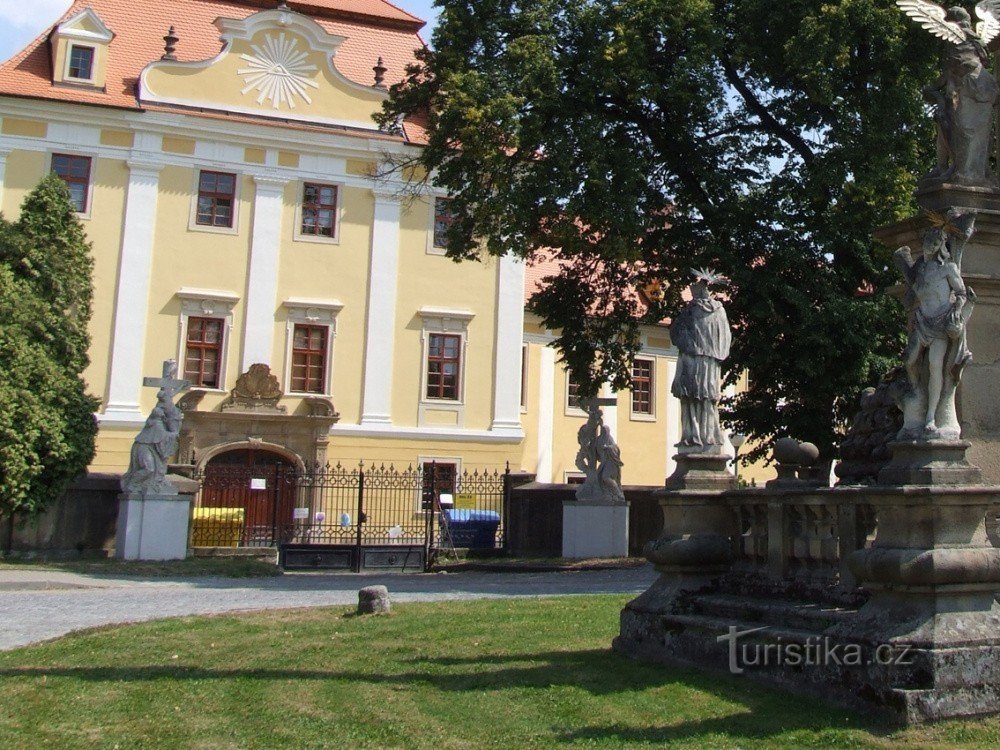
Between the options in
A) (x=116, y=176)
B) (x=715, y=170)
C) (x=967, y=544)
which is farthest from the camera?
(x=116, y=176)

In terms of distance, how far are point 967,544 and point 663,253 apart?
14212mm

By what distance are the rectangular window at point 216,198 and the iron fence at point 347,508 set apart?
6682 mm

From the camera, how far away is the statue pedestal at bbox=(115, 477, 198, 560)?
68.3ft

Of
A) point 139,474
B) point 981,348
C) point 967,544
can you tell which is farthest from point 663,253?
point 967,544

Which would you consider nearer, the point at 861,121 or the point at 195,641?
the point at 195,641

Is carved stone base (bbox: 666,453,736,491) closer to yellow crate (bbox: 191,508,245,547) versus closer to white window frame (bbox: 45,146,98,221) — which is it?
yellow crate (bbox: 191,508,245,547)

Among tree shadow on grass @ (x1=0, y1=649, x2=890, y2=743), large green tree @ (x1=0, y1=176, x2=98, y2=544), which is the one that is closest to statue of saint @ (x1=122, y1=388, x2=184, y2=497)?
large green tree @ (x1=0, y1=176, x2=98, y2=544)

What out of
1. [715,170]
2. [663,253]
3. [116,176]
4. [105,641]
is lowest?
[105,641]

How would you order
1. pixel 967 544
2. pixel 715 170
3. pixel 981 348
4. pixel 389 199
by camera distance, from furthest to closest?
pixel 389 199 → pixel 715 170 → pixel 981 348 → pixel 967 544

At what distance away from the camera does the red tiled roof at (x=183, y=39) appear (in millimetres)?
29359

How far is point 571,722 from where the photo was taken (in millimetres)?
6582

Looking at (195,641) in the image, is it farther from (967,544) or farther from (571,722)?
(967,544)

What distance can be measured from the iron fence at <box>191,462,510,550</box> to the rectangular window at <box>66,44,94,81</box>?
35.3 ft

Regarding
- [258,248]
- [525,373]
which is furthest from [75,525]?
[525,373]
